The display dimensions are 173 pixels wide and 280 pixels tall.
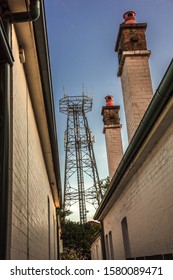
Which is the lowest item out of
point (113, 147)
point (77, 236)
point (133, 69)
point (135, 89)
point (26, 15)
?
point (26, 15)

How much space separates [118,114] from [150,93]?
6.73 meters

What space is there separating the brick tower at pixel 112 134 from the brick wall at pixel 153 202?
6398 mm

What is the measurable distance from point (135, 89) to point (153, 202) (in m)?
4.05

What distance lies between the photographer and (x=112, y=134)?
628 inches

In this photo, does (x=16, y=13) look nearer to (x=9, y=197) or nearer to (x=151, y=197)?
(x=9, y=197)

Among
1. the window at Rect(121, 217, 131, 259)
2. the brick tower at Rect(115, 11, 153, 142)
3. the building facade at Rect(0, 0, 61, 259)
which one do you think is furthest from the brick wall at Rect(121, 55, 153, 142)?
A: the building facade at Rect(0, 0, 61, 259)

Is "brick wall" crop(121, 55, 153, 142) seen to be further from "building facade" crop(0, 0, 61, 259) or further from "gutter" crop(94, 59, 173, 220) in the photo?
"building facade" crop(0, 0, 61, 259)

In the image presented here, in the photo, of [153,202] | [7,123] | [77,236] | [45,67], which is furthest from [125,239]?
[77,236]

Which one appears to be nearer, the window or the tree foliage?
the window

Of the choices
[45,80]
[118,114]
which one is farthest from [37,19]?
[118,114]

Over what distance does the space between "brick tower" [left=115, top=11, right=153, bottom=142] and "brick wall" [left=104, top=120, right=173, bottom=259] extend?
2.04 metres

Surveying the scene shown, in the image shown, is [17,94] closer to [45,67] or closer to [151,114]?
[45,67]

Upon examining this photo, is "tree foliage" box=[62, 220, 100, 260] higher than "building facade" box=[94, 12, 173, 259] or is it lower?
higher

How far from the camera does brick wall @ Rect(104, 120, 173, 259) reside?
5.49 m
